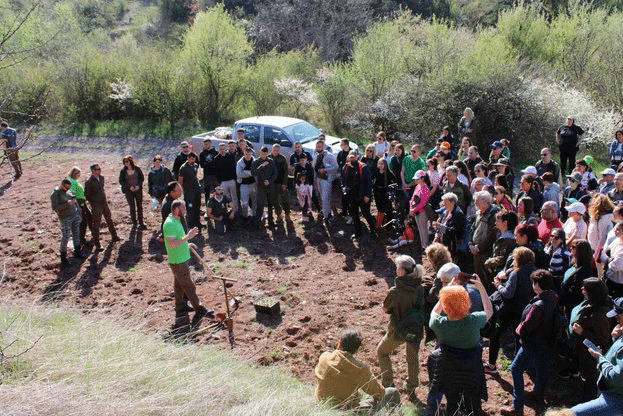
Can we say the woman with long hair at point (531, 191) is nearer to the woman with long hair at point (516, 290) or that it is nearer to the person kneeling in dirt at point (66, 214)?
the woman with long hair at point (516, 290)

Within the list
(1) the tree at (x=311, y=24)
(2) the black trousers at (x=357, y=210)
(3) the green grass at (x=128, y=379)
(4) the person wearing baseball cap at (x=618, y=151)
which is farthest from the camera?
(1) the tree at (x=311, y=24)

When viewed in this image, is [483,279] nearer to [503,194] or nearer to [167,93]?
[503,194]

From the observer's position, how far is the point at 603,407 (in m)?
4.79

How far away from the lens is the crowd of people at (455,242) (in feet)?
17.4

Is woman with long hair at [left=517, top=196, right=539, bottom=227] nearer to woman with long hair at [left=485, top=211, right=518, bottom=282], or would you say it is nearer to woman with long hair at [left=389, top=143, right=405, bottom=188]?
woman with long hair at [left=485, top=211, right=518, bottom=282]

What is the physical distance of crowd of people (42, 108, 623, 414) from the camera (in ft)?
17.4

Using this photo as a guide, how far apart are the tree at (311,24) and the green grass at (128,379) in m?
33.9

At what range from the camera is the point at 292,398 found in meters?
5.56

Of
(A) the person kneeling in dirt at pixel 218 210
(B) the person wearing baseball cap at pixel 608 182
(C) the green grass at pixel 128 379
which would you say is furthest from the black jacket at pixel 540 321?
(A) the person kneeling in dirt at pixel 218 210

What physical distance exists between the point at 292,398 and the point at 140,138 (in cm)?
1816

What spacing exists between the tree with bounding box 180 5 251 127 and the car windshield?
8661mm

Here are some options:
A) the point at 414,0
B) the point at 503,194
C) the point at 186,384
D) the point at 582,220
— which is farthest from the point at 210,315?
the point at 414,0

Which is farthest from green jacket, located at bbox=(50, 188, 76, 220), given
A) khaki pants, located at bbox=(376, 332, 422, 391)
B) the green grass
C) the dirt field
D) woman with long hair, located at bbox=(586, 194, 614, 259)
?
woman with long hair, located at bbox=(586, 194, 614, 259)

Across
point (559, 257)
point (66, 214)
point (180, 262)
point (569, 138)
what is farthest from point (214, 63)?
point (559, 257)
